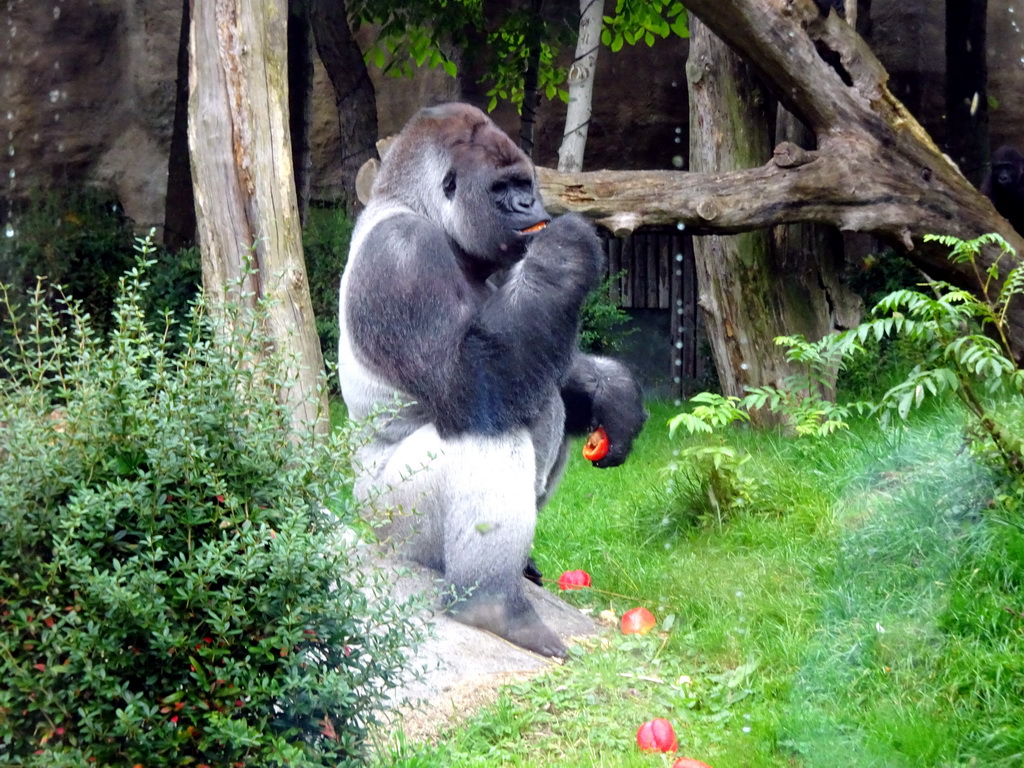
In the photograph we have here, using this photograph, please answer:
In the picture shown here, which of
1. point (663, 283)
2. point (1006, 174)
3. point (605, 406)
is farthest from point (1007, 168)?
point (605, 406)

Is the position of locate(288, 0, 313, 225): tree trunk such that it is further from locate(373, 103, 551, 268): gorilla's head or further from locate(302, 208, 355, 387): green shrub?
locate(373, 103, 551, 268): gorilla's head

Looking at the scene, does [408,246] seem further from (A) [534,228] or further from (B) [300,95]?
(B) [300,95]

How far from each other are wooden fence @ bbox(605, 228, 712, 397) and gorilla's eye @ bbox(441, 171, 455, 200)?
5484 mm

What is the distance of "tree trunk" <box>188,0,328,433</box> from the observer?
14.7 ft

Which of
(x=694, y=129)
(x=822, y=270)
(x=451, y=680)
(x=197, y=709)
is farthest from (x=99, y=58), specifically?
(x=197, y=709)

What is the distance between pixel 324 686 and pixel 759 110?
5.03 meters

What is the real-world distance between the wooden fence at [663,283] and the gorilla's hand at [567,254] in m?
5.64

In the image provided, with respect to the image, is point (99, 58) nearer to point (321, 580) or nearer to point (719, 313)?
point (719, 313)

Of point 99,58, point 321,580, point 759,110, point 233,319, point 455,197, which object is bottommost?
point 321,580

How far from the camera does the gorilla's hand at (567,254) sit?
341cm

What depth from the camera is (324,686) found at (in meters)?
2.07

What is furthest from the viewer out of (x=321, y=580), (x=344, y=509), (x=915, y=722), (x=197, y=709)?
(x=915, y=722)

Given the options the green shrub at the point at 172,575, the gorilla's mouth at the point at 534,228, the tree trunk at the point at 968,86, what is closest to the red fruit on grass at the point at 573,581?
the gorilla's mouth at the point at 534,228

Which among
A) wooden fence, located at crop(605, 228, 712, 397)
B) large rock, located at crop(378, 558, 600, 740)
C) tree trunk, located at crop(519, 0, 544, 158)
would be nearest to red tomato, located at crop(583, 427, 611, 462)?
large rock, located at crop(378, 558, 600, 740)
